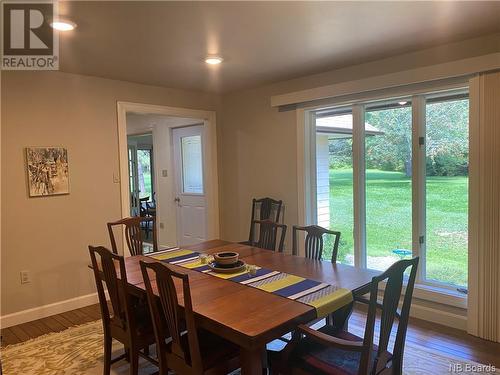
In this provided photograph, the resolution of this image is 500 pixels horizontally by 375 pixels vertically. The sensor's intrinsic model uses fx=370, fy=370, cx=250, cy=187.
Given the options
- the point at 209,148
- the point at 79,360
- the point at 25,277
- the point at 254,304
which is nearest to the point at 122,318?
the point at 79,360

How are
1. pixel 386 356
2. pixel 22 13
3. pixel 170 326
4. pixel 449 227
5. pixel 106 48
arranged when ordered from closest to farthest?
pixel 386 356, pixel 170 326, pixel 22 13, pixel 106 48, pixel 449 227

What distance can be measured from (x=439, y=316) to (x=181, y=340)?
2.39m

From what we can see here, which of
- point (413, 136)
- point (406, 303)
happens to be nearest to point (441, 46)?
point (413, 136)

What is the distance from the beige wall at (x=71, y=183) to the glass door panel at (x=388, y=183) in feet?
8.48

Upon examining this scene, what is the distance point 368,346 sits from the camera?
153 centimetres

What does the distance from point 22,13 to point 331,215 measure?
3199 millimetres

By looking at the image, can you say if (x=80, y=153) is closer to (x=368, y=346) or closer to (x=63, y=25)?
(x=63, y=25)

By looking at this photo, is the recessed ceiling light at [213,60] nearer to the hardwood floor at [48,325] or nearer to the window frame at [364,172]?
the window frame at [364,172]

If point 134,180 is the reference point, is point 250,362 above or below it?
below

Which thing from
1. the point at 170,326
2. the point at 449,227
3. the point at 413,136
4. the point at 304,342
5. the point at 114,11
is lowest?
the point at 304,342

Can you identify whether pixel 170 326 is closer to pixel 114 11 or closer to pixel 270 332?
pixel 270 332

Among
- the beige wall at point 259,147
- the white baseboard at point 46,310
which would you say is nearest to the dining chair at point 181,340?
the white baseboard at point 46,310

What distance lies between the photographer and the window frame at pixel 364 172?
3184mm

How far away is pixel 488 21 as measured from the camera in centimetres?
251
